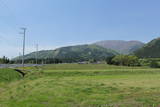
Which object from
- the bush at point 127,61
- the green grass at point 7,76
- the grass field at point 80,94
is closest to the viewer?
the grass field at point 80,94

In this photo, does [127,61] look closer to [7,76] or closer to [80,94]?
[7,76]

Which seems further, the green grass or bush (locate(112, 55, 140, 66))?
bush (locate(112, 55, 140, 66))

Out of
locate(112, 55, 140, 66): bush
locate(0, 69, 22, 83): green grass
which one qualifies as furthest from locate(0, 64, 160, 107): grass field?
locate(112, 55, 140, 66): bush

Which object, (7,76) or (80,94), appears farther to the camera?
(7,76)

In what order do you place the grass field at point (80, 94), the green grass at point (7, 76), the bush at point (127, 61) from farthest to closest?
the bush at point (127, 61) < the green grass at point (7, 76) < the grass field at point (80, 94)

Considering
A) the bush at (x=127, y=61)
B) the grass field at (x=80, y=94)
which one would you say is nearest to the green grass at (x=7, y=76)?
the grass field at (x=80, y=94)

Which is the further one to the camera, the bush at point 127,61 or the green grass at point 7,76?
the bush at point 127,61

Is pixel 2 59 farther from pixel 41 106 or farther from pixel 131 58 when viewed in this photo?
pixel 41 106

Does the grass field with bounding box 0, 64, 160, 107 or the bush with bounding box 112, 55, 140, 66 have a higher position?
the bush with bounding box 112, 55, 140, 66

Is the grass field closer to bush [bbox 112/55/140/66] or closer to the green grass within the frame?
the green grass

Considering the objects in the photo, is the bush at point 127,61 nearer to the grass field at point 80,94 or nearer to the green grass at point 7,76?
the green grass at point 7,76

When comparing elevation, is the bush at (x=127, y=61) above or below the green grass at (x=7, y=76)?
above

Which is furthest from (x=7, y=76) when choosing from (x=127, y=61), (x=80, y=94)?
(x=127, y=61)

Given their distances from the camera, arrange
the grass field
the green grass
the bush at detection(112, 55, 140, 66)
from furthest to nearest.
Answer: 1. the bush at detection(112, 55, 140, 66)
2. the green grass
3. the grass field
